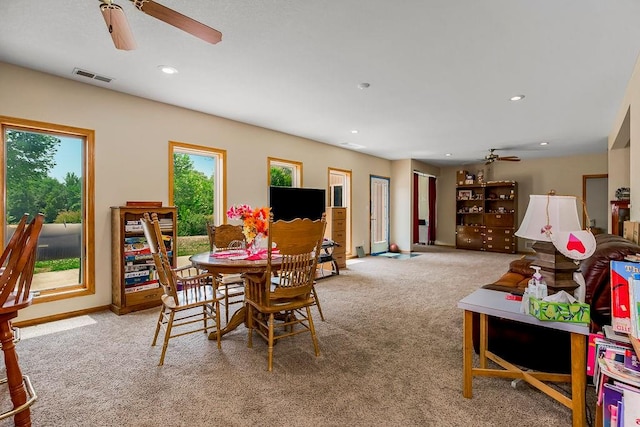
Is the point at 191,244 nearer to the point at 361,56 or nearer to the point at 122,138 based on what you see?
the point at 122,138

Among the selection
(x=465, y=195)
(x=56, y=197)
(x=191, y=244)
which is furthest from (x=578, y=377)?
(x=465, y=195)

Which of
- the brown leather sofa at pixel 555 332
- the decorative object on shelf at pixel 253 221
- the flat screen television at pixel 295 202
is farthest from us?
the flat screen television at pixel 295 202

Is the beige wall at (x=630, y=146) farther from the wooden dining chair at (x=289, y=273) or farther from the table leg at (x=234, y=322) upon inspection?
the table leg at (x=234, y=322)

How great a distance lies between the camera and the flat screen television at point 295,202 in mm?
5285

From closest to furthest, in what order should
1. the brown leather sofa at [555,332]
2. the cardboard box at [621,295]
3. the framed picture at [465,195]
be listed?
1. the cardboard box at [621,295]
2. the brown leather sofa at [555,332]
3. the framed picture at [465,195]

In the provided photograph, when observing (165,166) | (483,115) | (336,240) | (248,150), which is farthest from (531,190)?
(165,166)

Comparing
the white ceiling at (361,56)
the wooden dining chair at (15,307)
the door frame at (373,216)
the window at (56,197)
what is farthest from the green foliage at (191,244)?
the door frame at (373,216)

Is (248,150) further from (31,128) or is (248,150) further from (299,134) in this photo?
(31,128)

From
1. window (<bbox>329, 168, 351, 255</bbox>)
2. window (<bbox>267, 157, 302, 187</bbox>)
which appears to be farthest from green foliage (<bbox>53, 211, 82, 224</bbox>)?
window (<bbox>329, 168, 351, 255</bbox>)

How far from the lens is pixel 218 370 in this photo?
230cm

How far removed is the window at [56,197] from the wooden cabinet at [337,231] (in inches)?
151

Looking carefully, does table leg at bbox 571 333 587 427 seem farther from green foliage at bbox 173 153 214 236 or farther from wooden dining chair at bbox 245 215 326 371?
green foliage at bbox 173 153 214 236

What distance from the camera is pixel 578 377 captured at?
162 cm

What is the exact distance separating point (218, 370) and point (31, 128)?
315 cm
